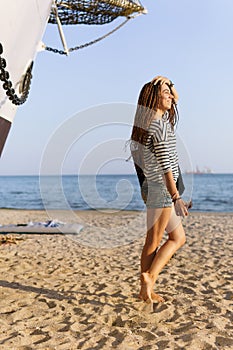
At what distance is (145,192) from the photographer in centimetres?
353

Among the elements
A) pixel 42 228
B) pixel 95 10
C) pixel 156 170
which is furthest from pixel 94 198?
pixel 156 170

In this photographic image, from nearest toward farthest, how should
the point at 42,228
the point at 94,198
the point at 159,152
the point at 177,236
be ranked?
the point at 159,152 < the point at 177,236 < the point at 42,228 < the point at 94,198

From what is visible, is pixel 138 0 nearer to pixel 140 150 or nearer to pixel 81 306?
pixel 140 150

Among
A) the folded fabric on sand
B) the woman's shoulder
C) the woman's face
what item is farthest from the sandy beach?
the folded fabric on sand

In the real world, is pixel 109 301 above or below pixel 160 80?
below

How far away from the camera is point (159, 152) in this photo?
11.2 ft

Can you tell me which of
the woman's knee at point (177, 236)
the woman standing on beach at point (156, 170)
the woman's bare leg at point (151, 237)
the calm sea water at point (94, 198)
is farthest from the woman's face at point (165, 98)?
the woman's knee at point (177, 236)

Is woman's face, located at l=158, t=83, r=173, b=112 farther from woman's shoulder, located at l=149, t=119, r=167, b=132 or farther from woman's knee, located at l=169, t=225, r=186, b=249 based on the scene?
woman's knee, located at l=169, t=225, r=186, b=249

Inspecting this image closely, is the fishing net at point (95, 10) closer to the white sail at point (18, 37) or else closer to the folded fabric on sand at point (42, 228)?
the white sail at point (18, 37)

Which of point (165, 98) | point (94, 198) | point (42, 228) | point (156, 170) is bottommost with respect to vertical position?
point (94, 198)

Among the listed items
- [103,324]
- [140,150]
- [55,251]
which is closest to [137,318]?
[103,324]

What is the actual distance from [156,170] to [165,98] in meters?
0.59

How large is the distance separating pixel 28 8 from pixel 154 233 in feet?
6.92

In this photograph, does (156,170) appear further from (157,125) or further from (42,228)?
(42,228)
